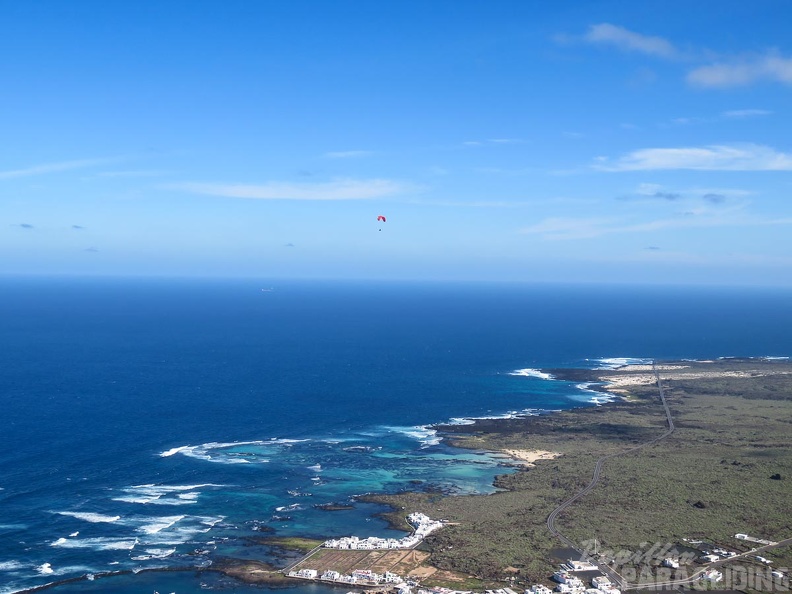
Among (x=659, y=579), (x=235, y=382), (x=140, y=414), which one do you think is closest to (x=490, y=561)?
(x=659, y=579)

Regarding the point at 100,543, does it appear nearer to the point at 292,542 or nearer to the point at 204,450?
the point at 292,542

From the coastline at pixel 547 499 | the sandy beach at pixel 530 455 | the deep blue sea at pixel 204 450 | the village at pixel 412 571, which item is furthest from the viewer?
the sandy beach at pixel 530 455

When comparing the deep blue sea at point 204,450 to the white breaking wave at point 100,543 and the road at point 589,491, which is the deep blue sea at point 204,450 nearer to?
the white breaking wave at point 100,543

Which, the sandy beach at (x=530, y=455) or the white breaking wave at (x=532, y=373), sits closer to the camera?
the sandy beach at (x=530, y=455)

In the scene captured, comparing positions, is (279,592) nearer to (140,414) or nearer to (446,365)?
(140,414)

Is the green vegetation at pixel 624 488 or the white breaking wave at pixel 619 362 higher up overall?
the white breaking wave at pixel 619 362

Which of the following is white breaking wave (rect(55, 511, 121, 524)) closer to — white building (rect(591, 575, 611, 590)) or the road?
the road

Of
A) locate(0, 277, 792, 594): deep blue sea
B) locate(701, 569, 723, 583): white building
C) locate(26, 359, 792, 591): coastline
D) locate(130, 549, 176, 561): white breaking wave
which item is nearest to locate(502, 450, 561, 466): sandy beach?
locate(26, 359, 792, 591): coastline

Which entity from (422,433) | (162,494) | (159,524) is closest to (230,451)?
(162,494)

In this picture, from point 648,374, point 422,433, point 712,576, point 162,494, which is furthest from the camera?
point 648,374

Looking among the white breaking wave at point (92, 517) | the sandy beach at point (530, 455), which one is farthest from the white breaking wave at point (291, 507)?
the sandy beach at point (530, 455)

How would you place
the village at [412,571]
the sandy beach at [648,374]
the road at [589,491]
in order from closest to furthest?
1. the village at [412,571]
2. the road at [589,491]
3. the sandy beach at [648,374]
